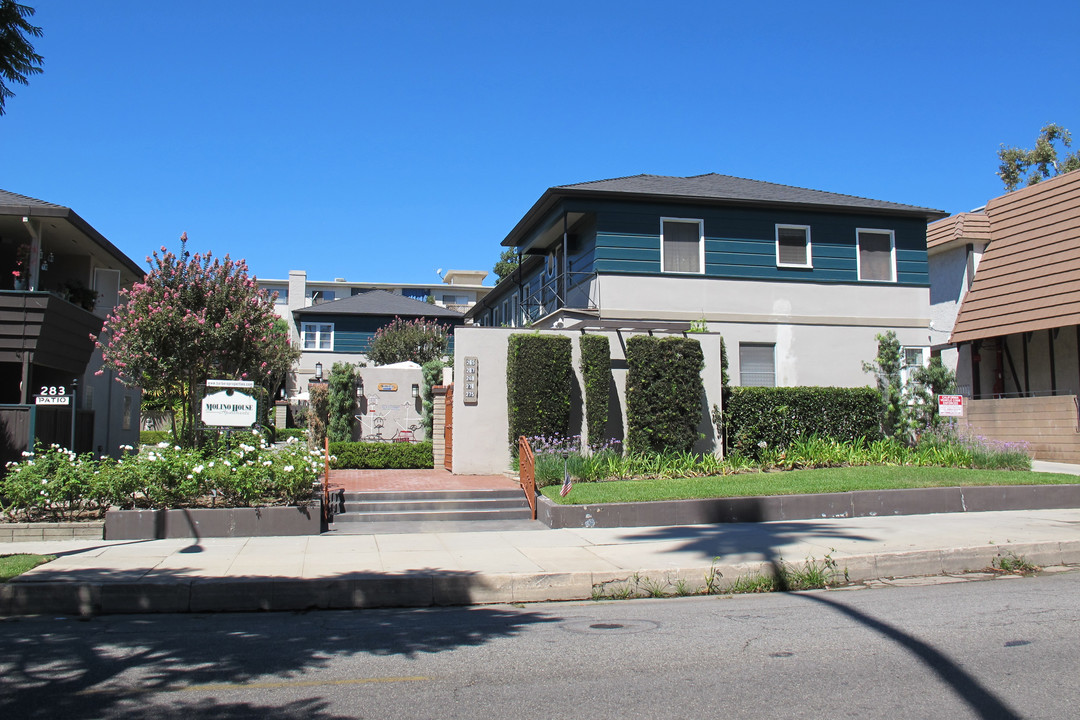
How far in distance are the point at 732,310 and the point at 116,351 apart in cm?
1407

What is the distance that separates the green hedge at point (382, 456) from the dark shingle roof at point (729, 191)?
23.9ft

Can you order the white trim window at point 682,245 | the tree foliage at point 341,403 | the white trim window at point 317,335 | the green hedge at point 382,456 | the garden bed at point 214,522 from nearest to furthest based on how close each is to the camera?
the garden bed at point 214,522 < the green hedge at point 382,456 < the white trim window at point 682,245 < the tree foliage at point 341,403 < the white trim window at point 317,335

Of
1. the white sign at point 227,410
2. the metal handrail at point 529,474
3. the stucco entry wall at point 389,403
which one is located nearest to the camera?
the white sign at point 227,410

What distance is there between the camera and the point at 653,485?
1443 cm

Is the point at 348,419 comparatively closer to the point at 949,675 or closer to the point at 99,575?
the point at 99,575

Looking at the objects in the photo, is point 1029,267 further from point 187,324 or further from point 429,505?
point 187,324

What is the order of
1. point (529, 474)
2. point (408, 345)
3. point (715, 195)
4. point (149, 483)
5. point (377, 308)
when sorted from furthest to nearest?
point (377, 308) < point (408, 345) < point (715, 195) < point (529, 474) < point (149, 483)

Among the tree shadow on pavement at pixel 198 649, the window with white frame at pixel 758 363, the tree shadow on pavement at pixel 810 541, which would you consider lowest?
the tree shadow on pavement at pixel 198 649

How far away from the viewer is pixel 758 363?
69.1 feet

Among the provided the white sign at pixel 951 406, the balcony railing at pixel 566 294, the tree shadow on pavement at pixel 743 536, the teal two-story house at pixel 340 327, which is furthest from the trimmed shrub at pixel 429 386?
the teal two-story house at pixel 340 327

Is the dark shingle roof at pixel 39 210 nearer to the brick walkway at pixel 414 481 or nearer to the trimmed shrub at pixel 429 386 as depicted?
the brick walkway at pixel 414 481

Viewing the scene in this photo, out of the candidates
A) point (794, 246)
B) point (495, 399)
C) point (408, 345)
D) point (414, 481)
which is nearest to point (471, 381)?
point (495, 399)

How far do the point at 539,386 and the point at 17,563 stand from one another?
9.84 metres

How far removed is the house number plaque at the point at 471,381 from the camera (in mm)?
17484
